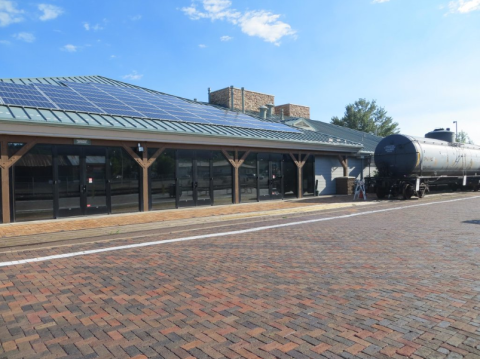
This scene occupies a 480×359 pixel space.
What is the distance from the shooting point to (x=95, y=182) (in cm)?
1270

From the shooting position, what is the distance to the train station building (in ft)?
37.3

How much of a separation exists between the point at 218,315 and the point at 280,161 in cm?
1514

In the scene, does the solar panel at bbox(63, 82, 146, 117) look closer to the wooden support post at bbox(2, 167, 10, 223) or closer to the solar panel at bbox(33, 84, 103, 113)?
the solar panel at bbox(33, 84, 103, 113)

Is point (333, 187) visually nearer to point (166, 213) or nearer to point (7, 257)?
point (166, 213)

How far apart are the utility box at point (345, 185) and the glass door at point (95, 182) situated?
14681 mm

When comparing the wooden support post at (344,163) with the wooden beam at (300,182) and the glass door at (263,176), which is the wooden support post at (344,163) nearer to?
the wooden beam at (300,182)

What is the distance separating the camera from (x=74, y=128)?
11.8 meters

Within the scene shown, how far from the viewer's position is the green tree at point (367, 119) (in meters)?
61.1

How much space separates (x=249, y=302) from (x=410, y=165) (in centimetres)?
1819

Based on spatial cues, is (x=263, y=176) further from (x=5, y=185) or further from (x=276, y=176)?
(x=5, y=185)

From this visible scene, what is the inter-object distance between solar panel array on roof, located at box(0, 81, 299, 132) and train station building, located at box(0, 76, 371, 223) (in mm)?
53

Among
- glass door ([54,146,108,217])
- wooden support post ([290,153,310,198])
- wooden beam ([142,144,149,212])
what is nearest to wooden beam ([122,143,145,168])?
wooden beam ([142,144,149,212])

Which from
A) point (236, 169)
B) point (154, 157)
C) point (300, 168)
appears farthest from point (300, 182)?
point (154, 157)

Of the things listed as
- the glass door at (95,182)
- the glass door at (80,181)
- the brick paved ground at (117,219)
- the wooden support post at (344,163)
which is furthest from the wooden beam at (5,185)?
the wooden support post at (344,163)
